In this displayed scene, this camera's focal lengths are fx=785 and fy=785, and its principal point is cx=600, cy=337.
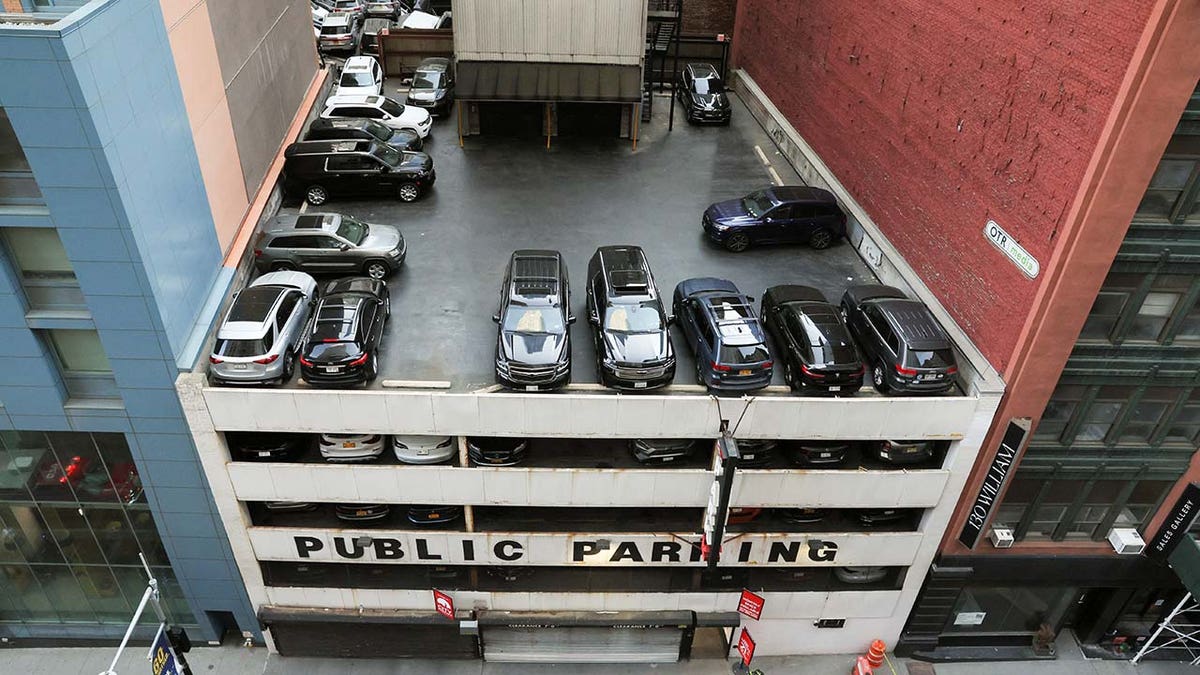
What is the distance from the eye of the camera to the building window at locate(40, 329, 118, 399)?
2012cm

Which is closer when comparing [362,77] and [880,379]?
[880,379]

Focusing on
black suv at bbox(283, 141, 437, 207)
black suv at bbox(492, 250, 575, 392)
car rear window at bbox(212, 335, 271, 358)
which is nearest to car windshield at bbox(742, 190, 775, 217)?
black suv at bbox(492, 250, 575, 392)

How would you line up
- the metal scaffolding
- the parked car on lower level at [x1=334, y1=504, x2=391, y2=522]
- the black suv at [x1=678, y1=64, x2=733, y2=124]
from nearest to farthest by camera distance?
the parked car on lower level at [x1=334, y1=504, x2=391, y2=522] < the metal scaffolding < the black suv at [x1=678, y1=64, x2=733, y2=124]

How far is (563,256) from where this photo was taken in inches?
1038

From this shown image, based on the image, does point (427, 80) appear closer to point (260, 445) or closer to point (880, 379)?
point (260, 445)

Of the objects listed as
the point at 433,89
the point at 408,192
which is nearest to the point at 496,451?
the point at 408,192

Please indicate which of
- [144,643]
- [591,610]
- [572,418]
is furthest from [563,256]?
[144,643]

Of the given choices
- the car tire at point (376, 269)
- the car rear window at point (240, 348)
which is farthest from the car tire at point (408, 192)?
the car rear window at point (240, 348)

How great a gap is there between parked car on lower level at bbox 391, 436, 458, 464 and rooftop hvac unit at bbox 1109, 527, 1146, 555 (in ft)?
66.7

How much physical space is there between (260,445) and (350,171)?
11.2 meters

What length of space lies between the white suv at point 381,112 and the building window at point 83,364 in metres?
16.0

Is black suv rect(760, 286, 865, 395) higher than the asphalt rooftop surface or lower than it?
higher

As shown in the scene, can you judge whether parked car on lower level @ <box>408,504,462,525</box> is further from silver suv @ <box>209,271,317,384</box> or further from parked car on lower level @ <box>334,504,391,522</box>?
silver suv @ <box>209,271,317,384</box>

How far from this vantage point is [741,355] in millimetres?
20391
